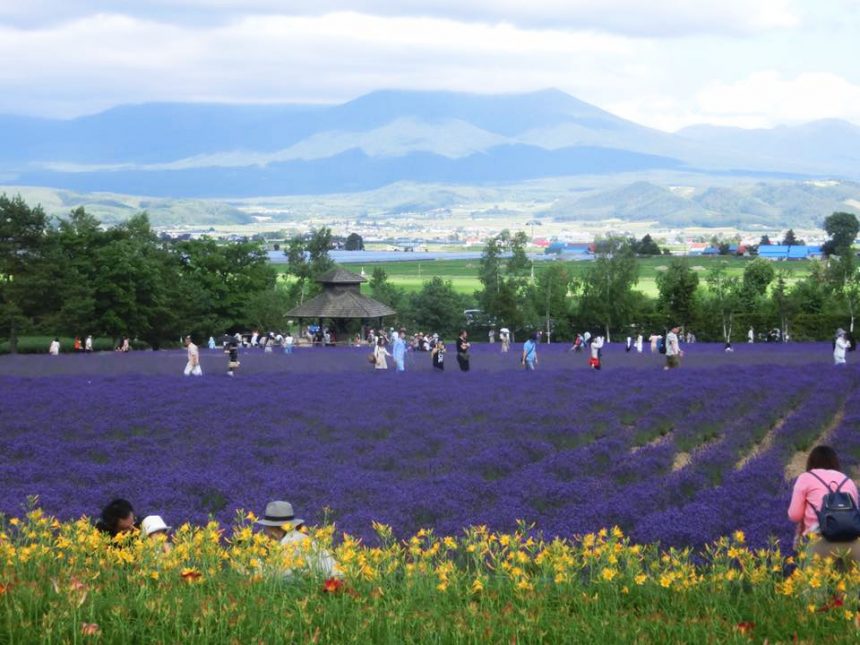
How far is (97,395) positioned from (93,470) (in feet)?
35.8

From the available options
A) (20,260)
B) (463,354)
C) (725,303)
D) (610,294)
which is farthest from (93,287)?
(725,303)

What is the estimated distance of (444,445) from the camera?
20.0 meters

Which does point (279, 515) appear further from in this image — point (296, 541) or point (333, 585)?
point (333, 585)

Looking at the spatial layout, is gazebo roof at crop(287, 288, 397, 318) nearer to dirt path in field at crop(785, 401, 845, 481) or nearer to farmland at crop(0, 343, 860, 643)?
farmland at crop(0, 343, 860, 643)

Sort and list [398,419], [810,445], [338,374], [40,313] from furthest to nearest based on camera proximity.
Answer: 1. [40,313]
2. [338,374]
3. [398,419]
4. [810,445]

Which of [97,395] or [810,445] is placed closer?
→ [810,445]

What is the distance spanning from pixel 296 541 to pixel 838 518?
157 inches

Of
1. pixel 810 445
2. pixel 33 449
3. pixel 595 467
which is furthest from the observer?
pixel 810 445

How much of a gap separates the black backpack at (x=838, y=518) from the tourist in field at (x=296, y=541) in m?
3.64

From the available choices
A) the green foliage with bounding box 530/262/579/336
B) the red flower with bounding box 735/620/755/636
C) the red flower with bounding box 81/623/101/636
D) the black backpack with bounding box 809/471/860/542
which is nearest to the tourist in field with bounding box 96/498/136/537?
the red flower with bounding box 81/623/101/636

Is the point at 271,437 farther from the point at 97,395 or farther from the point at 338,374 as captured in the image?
the point at 338,374

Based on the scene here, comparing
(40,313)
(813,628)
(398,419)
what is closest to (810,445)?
(398,419)

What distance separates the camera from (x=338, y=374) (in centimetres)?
3697

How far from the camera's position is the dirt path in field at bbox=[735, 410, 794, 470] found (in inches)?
736
